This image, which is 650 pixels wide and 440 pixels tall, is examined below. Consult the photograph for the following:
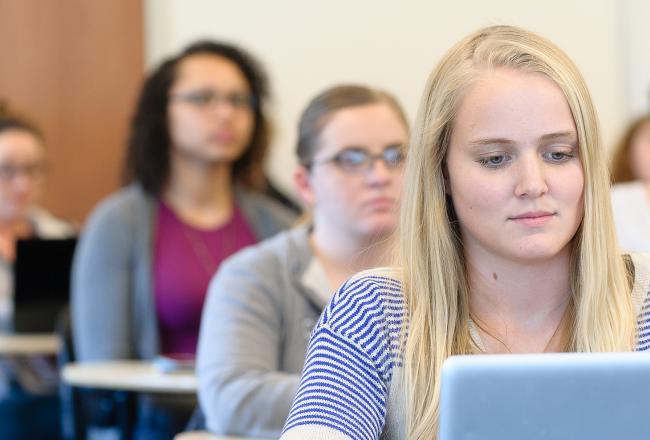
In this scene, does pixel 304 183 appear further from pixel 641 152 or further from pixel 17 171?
pixel 17 171

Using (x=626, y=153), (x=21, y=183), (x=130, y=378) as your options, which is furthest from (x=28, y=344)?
(x=626, y=153)

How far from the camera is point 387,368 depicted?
4.47ft

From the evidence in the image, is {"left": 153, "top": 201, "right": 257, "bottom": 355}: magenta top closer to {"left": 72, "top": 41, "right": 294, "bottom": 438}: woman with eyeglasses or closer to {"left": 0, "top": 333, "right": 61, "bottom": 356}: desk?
{"left": 72, "top": 41, "right": 294, "bottom": 438}: woman with eyeglasses

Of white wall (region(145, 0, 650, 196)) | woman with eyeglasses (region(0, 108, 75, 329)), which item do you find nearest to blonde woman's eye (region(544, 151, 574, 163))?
white wall (region(145, 0, 650, 196))

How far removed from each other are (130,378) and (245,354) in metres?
0.56

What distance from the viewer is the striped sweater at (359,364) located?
1280mm

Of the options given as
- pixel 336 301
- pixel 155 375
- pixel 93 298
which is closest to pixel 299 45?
pixel 93 298

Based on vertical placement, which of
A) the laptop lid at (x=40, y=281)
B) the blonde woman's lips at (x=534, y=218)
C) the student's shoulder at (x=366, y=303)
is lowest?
the laptop lid at (x=40, y=281)

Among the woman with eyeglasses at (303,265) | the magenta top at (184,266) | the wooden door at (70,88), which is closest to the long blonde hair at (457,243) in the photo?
the woman with eyeglasses at (303,265)

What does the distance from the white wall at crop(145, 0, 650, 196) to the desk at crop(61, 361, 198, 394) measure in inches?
51.4

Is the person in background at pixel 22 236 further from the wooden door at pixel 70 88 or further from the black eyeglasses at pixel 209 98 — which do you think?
the black eyeglasses at pixel 209 98

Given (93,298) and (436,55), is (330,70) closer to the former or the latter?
(436,55)

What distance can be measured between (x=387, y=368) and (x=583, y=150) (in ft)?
1.19

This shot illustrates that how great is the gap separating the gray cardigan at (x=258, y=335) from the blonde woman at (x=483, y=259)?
679 mm
